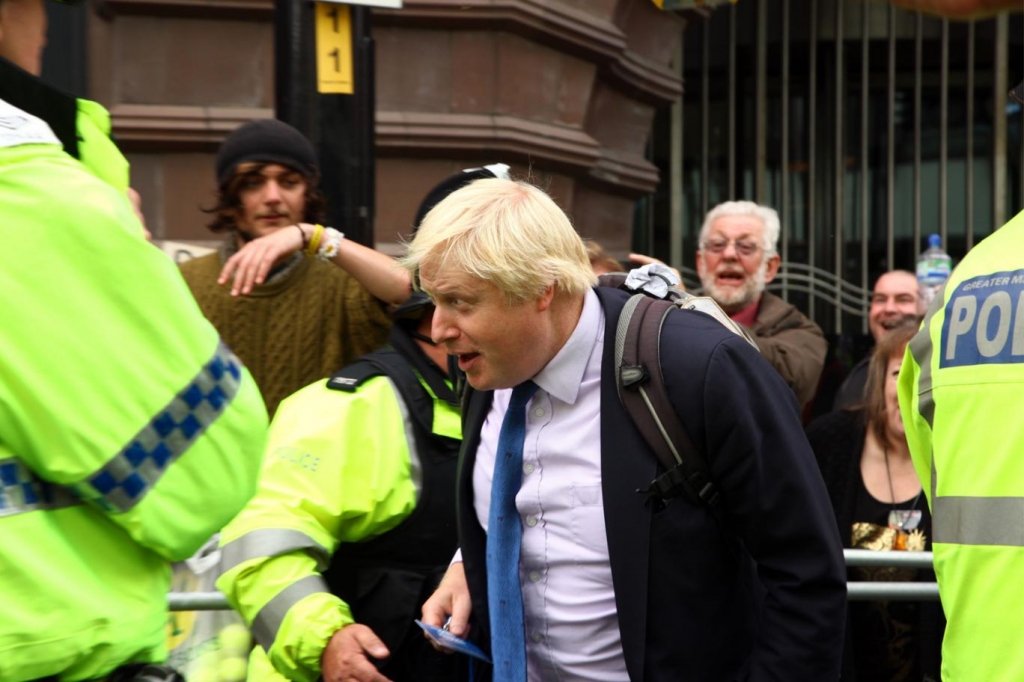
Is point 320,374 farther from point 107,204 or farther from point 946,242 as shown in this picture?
point 946,242

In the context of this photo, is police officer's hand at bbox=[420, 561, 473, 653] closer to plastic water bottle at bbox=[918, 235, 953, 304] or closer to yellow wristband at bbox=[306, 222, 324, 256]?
yellow wristband at bbox=[306, 222, 324, 256]

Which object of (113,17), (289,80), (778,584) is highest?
(113,17)

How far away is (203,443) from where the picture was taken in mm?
2232

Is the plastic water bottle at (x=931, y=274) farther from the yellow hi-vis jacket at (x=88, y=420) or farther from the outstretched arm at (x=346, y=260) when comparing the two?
the yellow hi-vis jacket at (x=88, y=420)

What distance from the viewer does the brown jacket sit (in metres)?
5.20

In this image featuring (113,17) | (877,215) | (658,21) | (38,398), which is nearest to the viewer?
(38,398)

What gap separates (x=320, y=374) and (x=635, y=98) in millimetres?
4530

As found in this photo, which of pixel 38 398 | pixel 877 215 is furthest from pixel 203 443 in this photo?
pixel 877 215

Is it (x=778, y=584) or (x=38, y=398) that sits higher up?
(x=38, y=398)

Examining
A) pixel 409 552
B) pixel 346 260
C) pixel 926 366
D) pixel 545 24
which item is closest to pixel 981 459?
pixel 926 366

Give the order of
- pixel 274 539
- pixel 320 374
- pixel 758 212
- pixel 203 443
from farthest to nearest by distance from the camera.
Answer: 1. pixel 758 212
2. pixel 320 374
3. pixel 274 539
4. pixel 203 443

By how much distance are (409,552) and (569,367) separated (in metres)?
0.76

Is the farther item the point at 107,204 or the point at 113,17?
the point at 113,17

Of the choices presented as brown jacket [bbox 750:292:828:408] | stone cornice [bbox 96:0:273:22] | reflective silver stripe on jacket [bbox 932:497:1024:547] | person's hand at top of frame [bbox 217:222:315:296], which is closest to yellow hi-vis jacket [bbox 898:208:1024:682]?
reflective silver stripe on jacket [bbox 932:497:1024:547]
